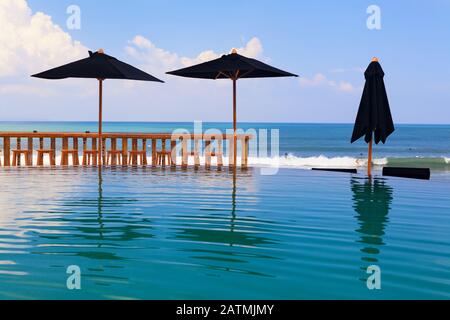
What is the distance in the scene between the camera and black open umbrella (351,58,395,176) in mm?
13422

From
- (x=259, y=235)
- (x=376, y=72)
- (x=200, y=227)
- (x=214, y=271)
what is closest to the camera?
(x=214, y=271)

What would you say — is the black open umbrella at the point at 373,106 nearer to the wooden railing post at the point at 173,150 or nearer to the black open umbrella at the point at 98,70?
the black open umbrella at the point at 98,70

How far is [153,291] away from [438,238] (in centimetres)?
387

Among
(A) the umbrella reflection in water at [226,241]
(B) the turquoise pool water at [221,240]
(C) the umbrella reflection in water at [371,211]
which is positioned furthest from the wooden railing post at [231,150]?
(A) the umbrella reflection in water at [226,241]

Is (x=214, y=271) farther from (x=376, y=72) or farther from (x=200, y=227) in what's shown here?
(x=376, y=72)

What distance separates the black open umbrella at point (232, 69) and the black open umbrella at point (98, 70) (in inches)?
41.8

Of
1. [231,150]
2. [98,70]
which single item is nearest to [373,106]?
[231,150]

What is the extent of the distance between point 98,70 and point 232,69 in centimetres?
328

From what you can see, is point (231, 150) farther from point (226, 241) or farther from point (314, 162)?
point (314, 162)

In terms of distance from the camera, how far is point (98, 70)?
14133 mm

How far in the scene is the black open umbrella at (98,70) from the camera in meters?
14.0

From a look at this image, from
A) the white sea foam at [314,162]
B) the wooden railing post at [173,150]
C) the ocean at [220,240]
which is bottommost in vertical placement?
the white sea foam at [314,162]

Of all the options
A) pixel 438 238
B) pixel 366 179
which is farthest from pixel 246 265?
pixel 366 179
